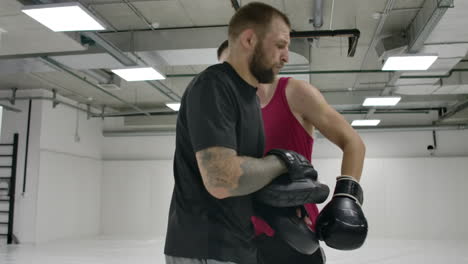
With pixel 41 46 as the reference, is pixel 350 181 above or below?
below

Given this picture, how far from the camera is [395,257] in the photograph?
23.6ft

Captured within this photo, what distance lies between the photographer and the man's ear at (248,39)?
1.03 metres

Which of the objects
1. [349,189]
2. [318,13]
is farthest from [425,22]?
[349,189]

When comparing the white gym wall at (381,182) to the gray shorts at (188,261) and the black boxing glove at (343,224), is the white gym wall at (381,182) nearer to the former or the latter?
A: the black boxing glove at (343,224)

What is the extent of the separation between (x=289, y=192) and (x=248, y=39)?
371mm

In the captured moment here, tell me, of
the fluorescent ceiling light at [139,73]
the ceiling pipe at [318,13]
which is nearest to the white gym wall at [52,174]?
the fluorescent ceiling light at [139,73]

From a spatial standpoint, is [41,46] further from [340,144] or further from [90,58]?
[340,144]

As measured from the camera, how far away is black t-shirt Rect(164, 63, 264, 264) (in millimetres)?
928

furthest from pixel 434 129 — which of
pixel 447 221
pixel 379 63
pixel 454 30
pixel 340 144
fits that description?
pixel 340 144

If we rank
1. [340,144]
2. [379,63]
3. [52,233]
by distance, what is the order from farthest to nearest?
[52,233]
[379,63]
[340,144]

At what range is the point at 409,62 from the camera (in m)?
6.45

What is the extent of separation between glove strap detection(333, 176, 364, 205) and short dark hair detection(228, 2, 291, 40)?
1.46 ft

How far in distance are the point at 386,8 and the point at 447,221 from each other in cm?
847

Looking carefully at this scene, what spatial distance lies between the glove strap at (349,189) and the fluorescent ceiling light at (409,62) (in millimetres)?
5594
